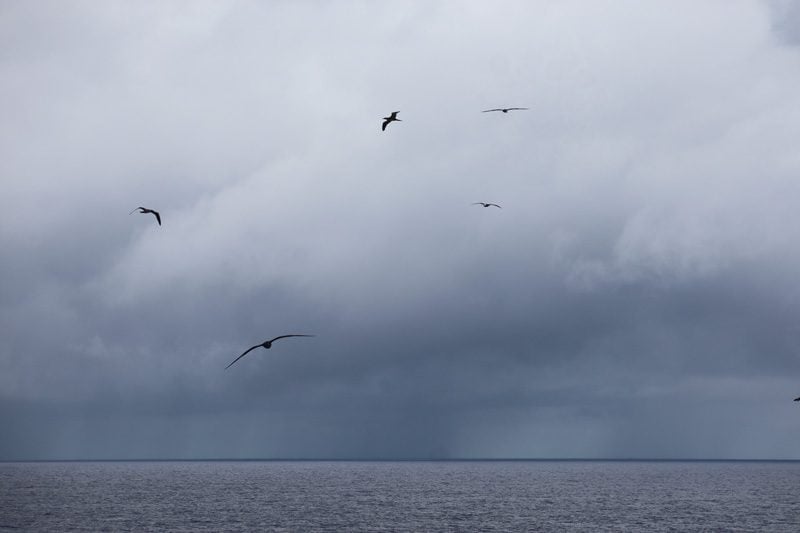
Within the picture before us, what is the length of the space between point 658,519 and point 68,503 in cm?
12899

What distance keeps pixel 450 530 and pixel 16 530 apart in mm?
67193

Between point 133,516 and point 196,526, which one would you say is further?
point 133,516

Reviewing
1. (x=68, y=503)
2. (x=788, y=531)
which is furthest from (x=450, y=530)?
(x=68, y=503)

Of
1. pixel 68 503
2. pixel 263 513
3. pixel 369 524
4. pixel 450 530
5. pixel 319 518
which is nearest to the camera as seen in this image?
pixel 450 530

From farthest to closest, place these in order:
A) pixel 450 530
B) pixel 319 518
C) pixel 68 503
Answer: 1. pixel 68 503
2. pixel 319 518
3. pixel 450 530

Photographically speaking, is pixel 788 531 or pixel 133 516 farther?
pixel 133 516

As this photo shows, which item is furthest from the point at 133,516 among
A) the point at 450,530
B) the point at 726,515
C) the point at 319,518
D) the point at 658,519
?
the point at 726,515

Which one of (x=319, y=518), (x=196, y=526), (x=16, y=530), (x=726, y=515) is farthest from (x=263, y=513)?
(x=726, y=515)

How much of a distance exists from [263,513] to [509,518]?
4739 cm

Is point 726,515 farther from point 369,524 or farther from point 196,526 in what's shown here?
point 196,526

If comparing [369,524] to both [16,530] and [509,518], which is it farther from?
[16,530]

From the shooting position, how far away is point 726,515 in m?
170

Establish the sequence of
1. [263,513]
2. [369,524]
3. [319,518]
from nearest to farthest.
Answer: [369,524] < [319,518] < [263,513]

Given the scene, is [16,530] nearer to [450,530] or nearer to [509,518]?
[450,530]
